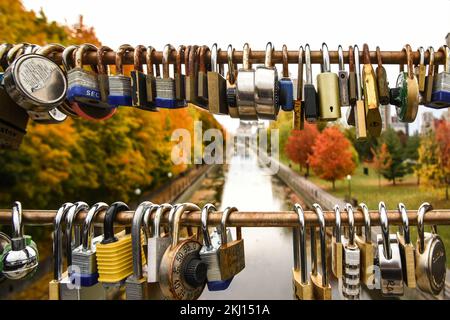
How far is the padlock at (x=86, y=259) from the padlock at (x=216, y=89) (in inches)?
20.5

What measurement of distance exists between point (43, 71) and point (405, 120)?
4.03 feet

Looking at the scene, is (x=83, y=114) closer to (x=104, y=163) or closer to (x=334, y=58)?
(x=334, y=58)

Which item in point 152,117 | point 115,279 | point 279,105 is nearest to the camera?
point 115,279

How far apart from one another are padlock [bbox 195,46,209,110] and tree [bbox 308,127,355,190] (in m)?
7.63

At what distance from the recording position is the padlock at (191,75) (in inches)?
40.7

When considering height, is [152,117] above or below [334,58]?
above

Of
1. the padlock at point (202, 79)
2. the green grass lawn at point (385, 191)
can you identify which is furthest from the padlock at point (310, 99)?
the green grass lawn at point (385, 191)

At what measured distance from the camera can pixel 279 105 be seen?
3.36 feet

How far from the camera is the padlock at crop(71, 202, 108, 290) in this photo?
934mm

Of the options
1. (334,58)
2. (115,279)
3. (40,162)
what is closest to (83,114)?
(115,279)

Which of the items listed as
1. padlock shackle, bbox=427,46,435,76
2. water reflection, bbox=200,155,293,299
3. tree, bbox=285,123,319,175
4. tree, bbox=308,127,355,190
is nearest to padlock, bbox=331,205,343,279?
padlock shackle, bbox=427,46,435,76

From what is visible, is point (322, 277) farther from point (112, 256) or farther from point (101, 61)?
point (101, 61)

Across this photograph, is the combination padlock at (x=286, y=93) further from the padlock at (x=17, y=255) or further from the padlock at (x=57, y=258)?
the padlock at (x=17, y=255)

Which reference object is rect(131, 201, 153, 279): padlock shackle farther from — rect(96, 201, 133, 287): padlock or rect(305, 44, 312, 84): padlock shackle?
rect(305, 44, 312, 84): padlock shackle
